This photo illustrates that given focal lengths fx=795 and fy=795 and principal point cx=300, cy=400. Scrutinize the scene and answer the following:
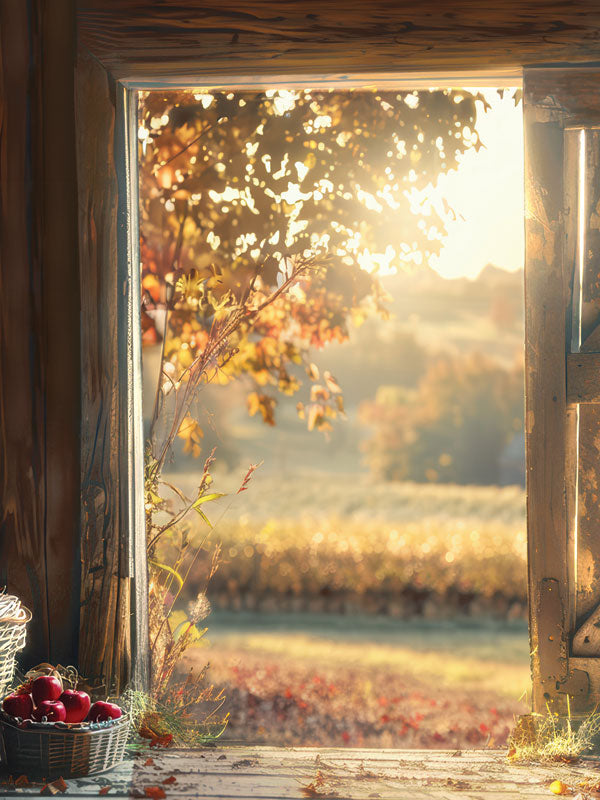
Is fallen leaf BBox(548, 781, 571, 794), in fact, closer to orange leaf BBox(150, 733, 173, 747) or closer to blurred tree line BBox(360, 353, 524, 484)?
orange leaf BBox(150, 733, 173, 747)

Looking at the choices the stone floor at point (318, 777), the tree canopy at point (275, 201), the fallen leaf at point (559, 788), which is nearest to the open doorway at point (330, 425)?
the tree canopy at point (275, 201)

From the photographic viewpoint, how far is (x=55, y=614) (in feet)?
9.33

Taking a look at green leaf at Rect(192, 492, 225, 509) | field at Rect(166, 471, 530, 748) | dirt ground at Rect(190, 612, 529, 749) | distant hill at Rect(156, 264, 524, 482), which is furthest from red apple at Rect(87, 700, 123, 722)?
distant hill at Rect(156, 264, 524, 482)

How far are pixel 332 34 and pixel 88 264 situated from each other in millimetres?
1161

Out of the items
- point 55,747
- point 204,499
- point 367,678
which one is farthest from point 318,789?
point 367,678

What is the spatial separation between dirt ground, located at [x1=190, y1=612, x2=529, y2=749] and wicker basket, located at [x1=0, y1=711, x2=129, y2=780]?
116 inches

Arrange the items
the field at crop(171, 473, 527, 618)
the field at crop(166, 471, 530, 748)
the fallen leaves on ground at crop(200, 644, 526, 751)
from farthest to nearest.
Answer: the field at crop(171, 473, 527, 618) < the field at crop(166, 471, 530, 748) < the fallen leaves on ground at crop(200, 644, 526, 751)

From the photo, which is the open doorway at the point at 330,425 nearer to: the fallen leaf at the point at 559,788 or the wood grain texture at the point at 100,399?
the wood grain texture at the point at 100,399

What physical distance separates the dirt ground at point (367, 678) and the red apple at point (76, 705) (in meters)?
3.01

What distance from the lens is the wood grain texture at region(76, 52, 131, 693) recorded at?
281cm

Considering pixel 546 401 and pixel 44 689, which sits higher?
pixel 546 401

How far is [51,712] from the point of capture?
241cm

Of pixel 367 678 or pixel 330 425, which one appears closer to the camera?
pixel 330 425

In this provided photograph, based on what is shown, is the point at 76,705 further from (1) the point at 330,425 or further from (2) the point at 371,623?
(2) the point at 371,623
